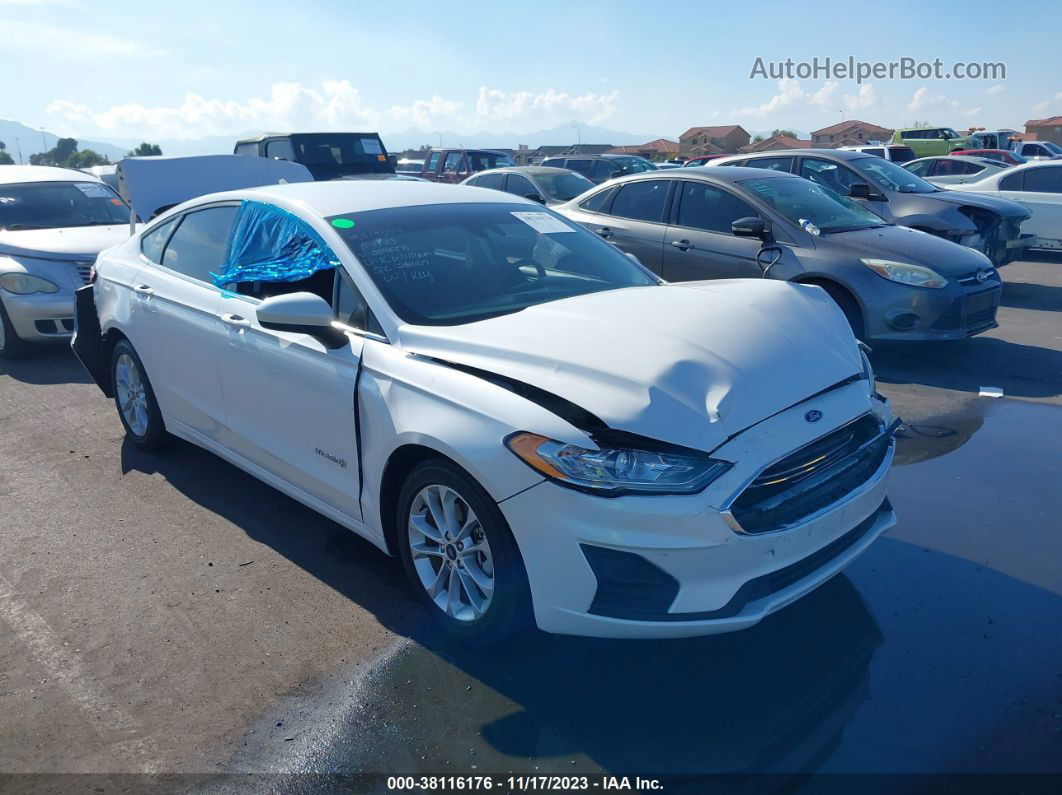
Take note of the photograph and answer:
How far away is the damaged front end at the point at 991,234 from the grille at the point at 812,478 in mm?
8089

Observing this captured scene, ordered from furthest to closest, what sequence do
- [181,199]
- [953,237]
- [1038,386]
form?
[953,237], [181,199], [1038,386]

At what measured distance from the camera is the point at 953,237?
→ 10.4m

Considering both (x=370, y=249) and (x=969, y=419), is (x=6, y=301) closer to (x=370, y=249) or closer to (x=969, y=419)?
(x=370, y=249)

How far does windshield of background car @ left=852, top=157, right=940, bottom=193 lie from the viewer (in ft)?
36.1

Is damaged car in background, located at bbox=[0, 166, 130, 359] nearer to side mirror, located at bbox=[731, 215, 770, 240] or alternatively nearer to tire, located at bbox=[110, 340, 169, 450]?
tire, located at bbox=[110, 340, 169, 450]

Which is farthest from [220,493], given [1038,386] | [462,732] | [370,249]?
[1038,386]

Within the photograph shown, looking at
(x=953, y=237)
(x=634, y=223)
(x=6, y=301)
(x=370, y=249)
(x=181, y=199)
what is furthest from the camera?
(x=953, y=237)

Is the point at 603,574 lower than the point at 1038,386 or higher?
higher

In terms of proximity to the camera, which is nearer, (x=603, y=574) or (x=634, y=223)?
(x=603, y=574)

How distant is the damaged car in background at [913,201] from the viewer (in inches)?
413

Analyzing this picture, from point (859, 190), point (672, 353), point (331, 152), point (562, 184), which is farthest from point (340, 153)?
point (672, 353)

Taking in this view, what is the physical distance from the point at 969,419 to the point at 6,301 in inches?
314

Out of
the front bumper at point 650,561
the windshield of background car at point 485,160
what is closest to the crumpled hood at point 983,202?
the front bumper at point 650,561

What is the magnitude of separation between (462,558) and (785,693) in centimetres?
125
